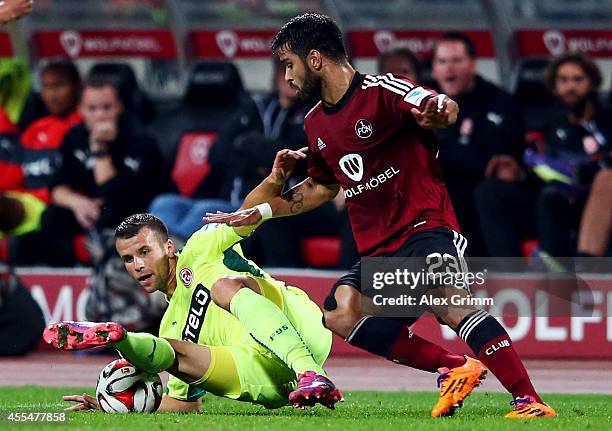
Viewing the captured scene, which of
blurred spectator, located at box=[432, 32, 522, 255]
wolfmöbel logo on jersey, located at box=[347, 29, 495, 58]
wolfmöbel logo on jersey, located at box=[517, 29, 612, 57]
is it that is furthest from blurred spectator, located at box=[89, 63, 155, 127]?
wolfmöbel logo on jersey, located at box=[517, 29, 612, 57]

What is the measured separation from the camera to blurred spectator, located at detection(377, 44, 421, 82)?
33.9 ft

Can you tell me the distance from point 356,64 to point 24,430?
7.02 metres

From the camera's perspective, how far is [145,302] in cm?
1047

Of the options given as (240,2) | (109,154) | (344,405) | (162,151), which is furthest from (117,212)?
(344,405)

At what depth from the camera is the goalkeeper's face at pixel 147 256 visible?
6789 millimetres

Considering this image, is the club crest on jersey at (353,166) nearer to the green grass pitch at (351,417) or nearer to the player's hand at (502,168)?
the green grass pitch at (351,417)

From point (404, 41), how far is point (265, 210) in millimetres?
5543

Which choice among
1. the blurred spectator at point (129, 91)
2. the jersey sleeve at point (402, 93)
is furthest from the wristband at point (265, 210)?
the blurred spectator at point (129, 91)

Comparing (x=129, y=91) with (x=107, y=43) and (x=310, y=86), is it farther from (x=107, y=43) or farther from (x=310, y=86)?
(x=310, y=86)

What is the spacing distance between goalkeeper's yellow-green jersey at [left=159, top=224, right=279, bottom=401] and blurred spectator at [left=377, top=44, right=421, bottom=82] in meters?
3.64

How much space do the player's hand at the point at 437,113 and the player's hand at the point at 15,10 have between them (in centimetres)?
215

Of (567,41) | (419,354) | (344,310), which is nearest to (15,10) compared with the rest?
(344,310)

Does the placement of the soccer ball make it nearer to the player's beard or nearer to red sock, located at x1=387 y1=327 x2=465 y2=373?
red sock, located at x1=387 y1=327 x2=465 y2=373

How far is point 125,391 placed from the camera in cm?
655
